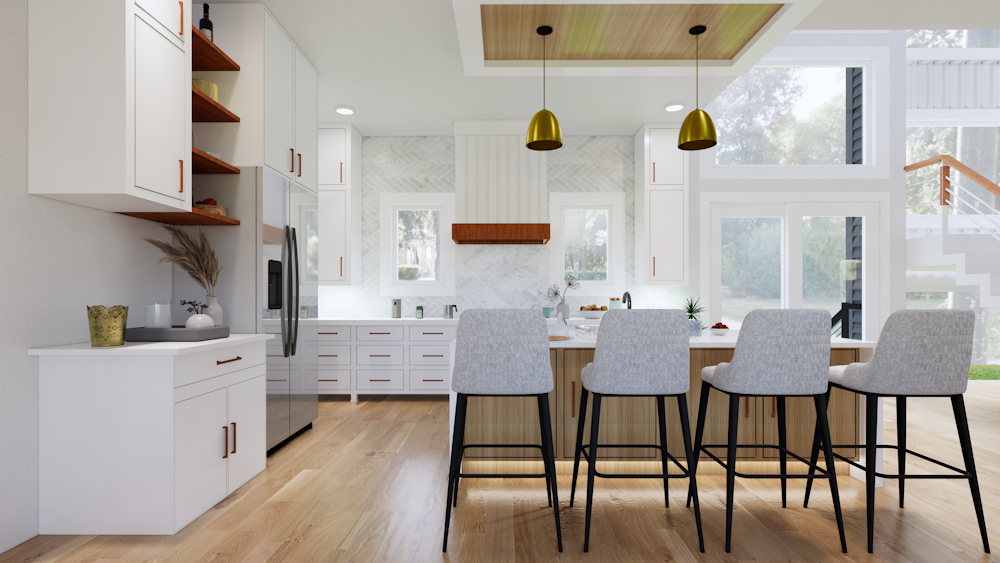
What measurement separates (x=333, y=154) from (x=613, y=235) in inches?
124

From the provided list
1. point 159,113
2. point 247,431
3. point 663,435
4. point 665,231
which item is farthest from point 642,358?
point 665,231

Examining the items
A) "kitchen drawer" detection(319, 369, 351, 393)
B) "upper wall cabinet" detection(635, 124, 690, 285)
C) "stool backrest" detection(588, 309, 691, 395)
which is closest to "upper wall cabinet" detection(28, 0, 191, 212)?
"stool backrest" detection(588, 309, 691, 395)

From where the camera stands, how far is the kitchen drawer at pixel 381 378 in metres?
4.99

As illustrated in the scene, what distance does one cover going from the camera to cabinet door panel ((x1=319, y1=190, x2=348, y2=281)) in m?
5.15

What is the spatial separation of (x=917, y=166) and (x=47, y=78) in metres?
7.02

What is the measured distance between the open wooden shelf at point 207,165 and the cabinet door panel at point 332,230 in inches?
78.8

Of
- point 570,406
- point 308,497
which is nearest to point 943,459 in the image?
point 570,406

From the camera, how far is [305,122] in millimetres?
3803

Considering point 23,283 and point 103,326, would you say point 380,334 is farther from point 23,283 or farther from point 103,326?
point 23,283

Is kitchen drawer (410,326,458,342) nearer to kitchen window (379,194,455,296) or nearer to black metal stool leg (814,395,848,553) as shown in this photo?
kitchen window (379,194,455,296)

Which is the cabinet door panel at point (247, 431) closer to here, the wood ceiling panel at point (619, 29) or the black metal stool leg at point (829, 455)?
the wood ceiling panel at point (619, 29)

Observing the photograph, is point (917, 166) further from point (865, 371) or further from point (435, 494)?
point (435, 494)

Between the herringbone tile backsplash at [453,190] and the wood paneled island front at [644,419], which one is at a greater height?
the herringbone tile backsplash at [453,190]

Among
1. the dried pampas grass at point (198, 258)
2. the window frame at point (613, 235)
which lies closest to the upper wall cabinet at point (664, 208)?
the window frame at point (613, 235)
